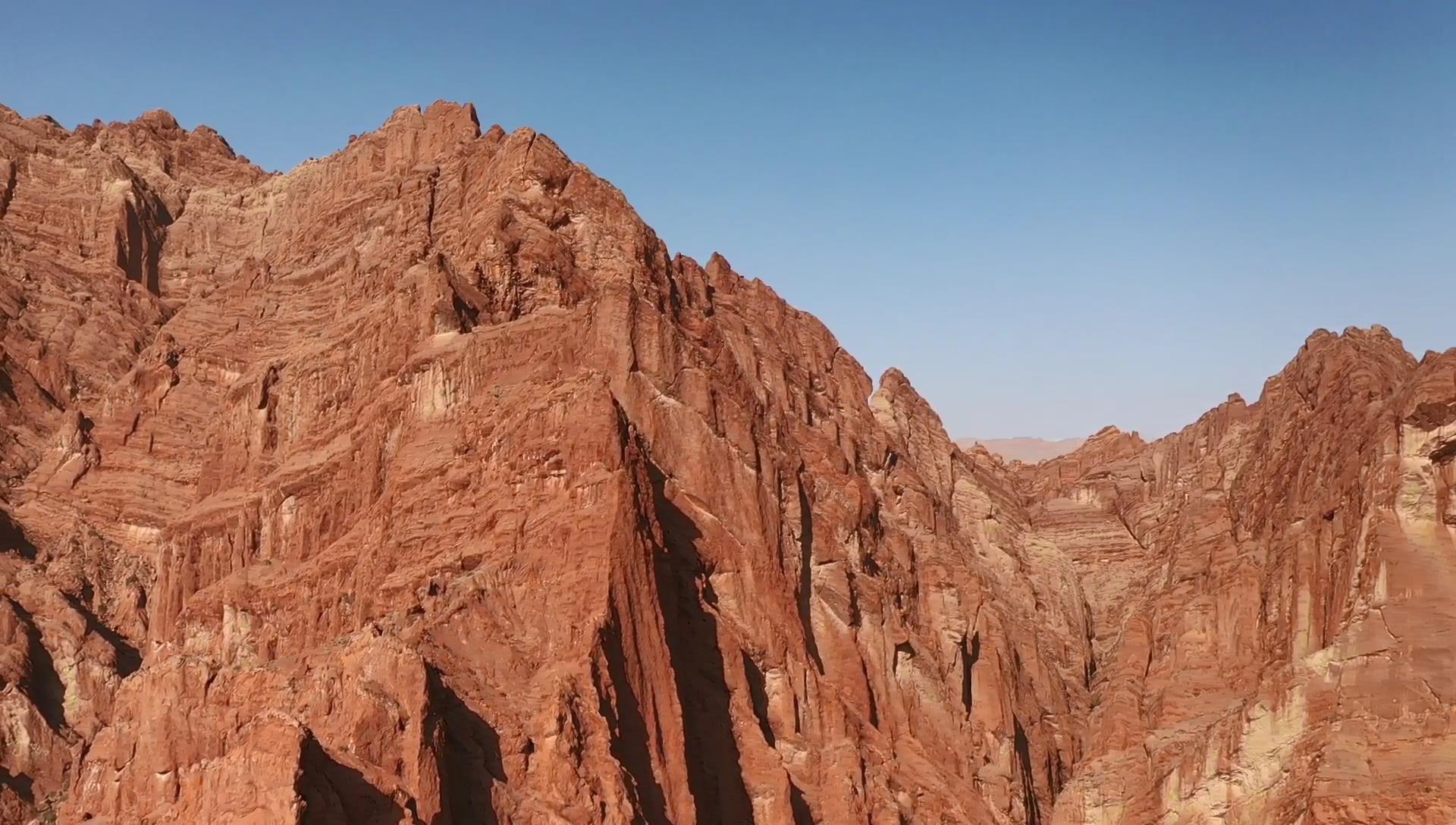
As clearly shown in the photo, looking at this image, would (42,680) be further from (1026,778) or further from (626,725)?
(1026,778)

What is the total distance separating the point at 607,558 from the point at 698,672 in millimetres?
8335

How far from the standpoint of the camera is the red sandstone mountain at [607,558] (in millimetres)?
69938

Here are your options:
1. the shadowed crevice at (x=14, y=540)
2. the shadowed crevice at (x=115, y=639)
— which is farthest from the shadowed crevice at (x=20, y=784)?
the shadowed crevice at (x=14, y=540)

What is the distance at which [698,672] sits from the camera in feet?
270

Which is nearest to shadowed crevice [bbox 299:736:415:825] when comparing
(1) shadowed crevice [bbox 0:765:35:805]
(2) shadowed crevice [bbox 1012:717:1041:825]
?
(1) shadowed crevice [bbox 0:765:35:805]

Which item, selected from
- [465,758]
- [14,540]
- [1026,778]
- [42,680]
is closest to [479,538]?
[465,758]

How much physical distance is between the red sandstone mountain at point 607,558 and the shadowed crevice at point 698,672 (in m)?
0.23

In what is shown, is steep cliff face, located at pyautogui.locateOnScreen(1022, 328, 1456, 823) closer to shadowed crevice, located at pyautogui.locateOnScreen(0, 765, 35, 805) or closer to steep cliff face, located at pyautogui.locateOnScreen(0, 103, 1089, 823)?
steep cliff face, located at pyautogui.locateOnScreen(0, 103, 1089, 823)

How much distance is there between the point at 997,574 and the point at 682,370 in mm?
27616

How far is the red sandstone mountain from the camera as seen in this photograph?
2753 inches

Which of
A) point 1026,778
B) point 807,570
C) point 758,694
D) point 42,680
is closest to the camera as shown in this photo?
point 758,694

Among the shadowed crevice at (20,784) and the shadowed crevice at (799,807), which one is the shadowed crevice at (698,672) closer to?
the shadowed crevice at (799,807)

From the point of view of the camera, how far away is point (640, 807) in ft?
229

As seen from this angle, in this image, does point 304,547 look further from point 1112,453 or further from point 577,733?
point 1112,453
